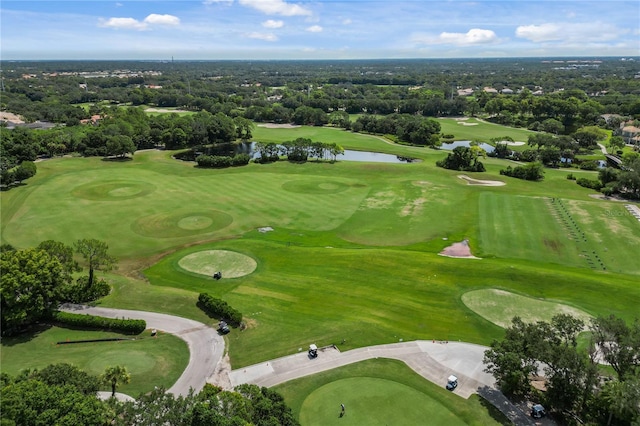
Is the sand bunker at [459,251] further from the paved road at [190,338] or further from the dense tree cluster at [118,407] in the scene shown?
the dense tree cluster at [118,407]

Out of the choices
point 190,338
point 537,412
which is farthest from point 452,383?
A: point 190,338

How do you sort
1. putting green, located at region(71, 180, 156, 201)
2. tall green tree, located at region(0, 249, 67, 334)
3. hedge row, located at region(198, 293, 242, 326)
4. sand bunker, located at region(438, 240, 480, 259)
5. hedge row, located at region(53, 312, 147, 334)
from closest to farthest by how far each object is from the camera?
tall green tree, located at region(0, 249, 67, 334)
hedge row, located at region(53, 312, 147, 334)
hedge row, located at region(198, 293, 242, 326)
sand bunker, located at region(438, 240, 480, 259)
putting green, located at region(71, 180, 156, 201)

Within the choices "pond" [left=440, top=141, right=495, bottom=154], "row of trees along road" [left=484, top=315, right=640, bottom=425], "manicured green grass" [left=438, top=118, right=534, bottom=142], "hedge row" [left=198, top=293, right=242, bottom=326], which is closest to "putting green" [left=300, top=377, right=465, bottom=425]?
"row of trees along road" [left=484, top=315, right=640, bottom=425]

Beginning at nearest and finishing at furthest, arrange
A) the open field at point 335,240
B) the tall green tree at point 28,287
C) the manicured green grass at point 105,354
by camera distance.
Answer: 1. the manicured green grass at point 105,354
2. the tall green tree at point 28,287
3. the open field at point 335,240

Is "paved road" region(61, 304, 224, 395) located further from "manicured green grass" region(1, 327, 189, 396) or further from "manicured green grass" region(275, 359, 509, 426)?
"manicured green grass" region(275, 359, 509, 426)

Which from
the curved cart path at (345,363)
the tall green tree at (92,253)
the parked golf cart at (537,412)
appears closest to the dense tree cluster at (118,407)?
the curved cart path at (345,363)
